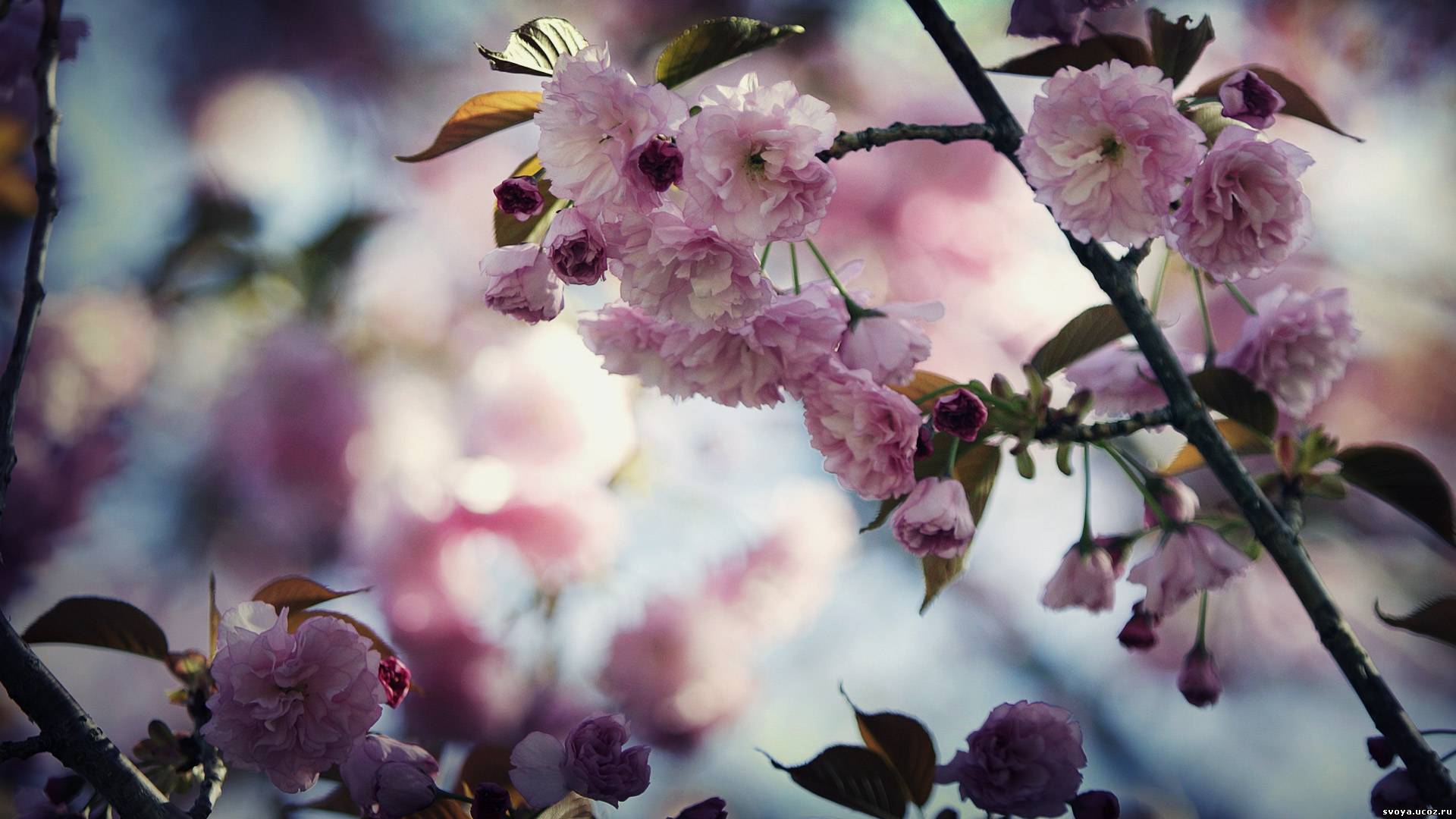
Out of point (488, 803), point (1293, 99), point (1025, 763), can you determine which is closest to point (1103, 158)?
point (1293, 99)

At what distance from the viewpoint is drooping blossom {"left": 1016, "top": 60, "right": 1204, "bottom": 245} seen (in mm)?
392

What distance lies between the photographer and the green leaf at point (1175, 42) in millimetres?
463

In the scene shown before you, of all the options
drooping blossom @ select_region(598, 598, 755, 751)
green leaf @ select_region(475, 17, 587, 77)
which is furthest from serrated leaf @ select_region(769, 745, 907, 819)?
drooping blossom @ select_region(598, 598, 755, 751)

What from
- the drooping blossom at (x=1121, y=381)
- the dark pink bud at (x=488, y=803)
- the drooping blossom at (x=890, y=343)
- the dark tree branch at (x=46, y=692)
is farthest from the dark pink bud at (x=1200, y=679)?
the dark tree branch at (x=46, y=692)

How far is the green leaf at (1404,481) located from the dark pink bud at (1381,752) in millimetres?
102

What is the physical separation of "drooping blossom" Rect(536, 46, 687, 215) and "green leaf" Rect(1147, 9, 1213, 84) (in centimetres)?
26

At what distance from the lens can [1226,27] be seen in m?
1.01

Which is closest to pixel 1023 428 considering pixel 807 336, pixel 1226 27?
pixel 807 336

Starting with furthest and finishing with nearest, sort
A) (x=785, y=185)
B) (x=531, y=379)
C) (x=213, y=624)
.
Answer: (x=531, y=379)
(x=213, y=624)
(x=785, y=185)

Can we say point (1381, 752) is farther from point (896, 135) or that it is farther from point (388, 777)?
point (388, 777)

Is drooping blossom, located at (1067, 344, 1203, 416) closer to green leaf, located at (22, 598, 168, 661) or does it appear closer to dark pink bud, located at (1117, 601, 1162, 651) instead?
dark pink bud, located at (1117, 601, 1162, 651)

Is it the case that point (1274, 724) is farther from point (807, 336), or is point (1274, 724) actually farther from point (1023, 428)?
point (807, 336)

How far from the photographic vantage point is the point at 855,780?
0.46m

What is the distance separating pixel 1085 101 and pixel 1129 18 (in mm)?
744
